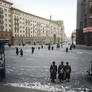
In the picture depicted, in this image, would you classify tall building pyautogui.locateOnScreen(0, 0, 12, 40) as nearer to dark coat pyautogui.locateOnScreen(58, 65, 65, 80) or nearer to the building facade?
the building facade

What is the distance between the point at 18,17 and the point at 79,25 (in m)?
28.4

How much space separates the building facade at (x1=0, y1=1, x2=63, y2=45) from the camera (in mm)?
72688

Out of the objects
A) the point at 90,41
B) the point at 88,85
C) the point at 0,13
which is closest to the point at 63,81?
the point at 88,85

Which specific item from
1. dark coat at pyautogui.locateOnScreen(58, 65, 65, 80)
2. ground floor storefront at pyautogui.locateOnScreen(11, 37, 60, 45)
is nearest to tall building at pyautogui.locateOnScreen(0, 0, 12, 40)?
ground floor storefront at pyautogui.locateOnScreen(11, 37, 60, 45)

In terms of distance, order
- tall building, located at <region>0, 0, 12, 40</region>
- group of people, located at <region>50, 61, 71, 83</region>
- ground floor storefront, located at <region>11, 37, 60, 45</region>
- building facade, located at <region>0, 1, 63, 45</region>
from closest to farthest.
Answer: group of people, located at <region>50, 61, 71, 83</region>
tall building, located at <region>0, 0, 12, 40</region>
building facade, located at <region>0, 1, 63, 45</region>
ground floor storefront, located at <region>11, 37, 60, 45</region>

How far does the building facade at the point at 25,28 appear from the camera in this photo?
238 ft

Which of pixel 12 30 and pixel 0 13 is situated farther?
pixel 12 30

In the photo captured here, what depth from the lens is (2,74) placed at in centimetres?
1245

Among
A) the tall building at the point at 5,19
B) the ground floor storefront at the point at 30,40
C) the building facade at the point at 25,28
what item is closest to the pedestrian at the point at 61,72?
the tall building at the point at 5,19

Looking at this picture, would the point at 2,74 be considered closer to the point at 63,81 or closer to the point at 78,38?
the point at 63,81

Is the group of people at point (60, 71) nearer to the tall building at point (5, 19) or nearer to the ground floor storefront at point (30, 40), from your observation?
the tall building at point (5, 19)

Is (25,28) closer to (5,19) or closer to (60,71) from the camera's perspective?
(5,19)

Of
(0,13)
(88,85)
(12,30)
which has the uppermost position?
(0,13)

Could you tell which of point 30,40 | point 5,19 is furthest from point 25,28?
point 5,19
